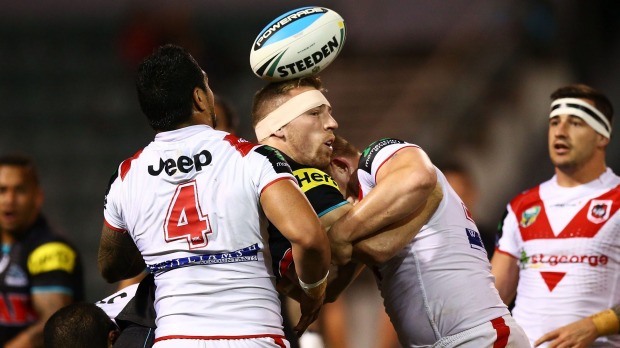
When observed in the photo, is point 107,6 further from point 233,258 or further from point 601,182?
point 233,258

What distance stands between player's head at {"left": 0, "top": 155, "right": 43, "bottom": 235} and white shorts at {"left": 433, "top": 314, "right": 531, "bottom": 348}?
11.4ft

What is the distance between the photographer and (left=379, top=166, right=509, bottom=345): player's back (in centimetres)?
393

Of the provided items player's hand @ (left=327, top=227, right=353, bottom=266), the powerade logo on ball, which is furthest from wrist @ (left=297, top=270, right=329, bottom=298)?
the powerade logo on ball

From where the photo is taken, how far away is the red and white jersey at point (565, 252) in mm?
5359

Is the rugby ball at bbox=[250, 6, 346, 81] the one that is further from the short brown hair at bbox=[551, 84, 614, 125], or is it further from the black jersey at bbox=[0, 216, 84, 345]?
the black jersey at bbox=[0, 216, 84, 345]

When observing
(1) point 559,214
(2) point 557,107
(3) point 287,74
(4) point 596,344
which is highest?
(3) point 287,74

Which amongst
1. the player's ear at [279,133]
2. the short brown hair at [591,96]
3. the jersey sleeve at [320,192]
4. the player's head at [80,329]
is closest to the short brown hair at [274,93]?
the player's ear at [279,133]

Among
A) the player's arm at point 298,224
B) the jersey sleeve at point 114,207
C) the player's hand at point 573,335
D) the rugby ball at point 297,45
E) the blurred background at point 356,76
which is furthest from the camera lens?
the blurred background at point 356,76

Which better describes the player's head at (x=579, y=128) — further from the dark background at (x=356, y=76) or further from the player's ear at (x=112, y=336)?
the dark background at (x=356, y=76)

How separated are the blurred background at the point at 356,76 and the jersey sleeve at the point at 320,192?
655cm

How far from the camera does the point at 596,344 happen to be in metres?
5.33

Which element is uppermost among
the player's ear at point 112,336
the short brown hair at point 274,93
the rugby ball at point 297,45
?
the rugby ball at point 297,45

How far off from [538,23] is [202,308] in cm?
821

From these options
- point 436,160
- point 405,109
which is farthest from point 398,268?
point 405,109
